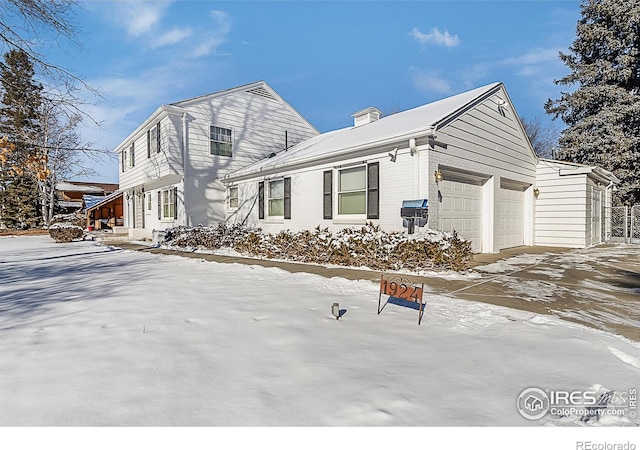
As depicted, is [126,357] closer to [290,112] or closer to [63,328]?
[63,328]

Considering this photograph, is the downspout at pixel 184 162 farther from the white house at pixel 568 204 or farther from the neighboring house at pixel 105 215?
the neighboring house at pixel 105 215

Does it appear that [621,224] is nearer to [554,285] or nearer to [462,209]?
[462,209]

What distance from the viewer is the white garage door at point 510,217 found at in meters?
10.9

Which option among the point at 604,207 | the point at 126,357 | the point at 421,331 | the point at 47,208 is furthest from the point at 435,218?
the point at 47,208

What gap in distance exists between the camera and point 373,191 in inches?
348

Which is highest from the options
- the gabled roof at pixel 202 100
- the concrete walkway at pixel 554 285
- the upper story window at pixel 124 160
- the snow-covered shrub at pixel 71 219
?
the gabled roof at pixel 202 100

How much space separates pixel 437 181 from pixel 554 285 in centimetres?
355

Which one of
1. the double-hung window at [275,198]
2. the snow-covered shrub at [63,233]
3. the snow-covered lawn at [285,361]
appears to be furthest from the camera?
the snow-covered shrub at [63,233]

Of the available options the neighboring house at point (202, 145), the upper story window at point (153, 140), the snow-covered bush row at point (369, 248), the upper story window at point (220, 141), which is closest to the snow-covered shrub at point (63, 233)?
the neighboring house at point (202, 145)

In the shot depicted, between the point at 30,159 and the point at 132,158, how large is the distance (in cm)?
1081

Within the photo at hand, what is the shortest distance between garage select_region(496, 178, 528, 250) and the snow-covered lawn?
25.4ft

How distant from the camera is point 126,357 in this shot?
2.69 metres

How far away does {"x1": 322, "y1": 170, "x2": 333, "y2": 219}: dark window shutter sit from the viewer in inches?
391

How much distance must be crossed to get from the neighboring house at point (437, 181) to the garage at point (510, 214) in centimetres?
4
